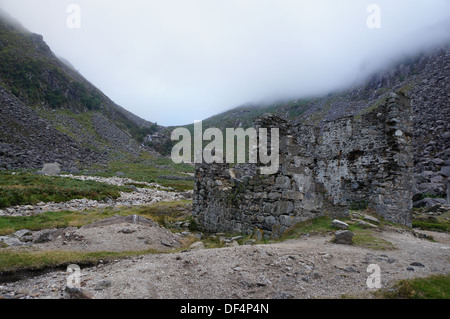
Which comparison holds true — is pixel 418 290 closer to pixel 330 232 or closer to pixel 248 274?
A: pixel 248 274

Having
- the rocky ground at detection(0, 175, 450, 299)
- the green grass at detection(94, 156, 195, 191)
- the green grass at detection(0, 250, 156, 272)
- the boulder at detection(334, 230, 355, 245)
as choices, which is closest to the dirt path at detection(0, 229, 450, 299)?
the rocky ground at detection(0, 175, 450, 299)

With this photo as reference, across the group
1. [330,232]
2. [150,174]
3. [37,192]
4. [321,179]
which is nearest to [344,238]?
[330,232]

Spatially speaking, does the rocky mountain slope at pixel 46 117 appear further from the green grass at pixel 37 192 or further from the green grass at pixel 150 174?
the green grass at pixel 37 192

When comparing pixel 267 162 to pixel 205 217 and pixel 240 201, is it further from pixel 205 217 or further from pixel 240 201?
pixel 205 217

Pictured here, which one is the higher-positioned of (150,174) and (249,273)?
(150,174)

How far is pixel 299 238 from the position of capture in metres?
8.59

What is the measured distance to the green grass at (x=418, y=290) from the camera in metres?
4.39

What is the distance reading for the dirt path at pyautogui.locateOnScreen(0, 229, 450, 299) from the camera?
15.3 ft

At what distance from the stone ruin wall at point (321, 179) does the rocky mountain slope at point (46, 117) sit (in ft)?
109

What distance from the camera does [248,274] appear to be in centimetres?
527

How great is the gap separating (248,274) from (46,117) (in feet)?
276

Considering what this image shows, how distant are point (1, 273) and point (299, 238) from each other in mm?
7903

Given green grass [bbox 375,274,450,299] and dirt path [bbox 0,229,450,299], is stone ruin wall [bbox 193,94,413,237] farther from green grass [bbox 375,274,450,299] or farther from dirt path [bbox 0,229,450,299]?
green grass [bbox 375,274,450,299]
